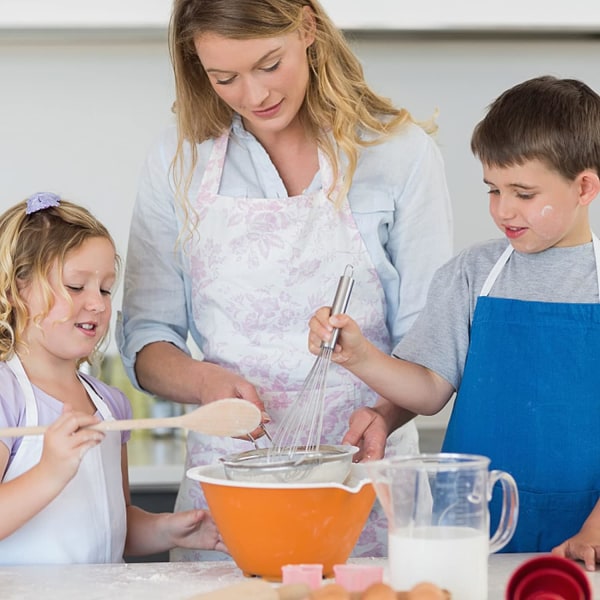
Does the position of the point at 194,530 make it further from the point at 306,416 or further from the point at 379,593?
the point at 379,593

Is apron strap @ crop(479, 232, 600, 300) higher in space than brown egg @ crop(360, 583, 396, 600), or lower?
higher

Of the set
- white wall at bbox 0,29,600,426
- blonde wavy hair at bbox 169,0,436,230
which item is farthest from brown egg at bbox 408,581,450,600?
white wall at bbox 0,29,600,426

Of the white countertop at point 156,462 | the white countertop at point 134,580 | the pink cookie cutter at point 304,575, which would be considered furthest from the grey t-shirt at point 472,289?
the white countertop at point 156,462

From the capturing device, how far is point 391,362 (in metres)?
1.48

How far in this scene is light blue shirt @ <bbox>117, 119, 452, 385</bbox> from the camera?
1669 millimetres

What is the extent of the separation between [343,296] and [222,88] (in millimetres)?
406

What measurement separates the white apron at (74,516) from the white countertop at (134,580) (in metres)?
0.11

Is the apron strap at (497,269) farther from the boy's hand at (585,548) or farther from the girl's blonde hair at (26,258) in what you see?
the girl's blonde hair at (26,258)

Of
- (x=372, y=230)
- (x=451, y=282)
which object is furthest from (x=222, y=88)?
(x=451, y=282)

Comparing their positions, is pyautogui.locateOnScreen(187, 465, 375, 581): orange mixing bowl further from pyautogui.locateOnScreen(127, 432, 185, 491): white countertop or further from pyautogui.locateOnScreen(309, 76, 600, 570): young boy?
pyautogui.locateOnScreen(127, 432, 185, 491): white countertop

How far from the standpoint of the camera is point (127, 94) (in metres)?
2.81

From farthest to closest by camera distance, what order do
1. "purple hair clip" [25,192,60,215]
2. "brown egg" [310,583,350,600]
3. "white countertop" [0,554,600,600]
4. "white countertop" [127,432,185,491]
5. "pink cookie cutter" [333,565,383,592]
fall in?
"white countertop" [127,432,185,491]
"purple hair clip" [25,192,60,215]
"white countertop" [0,554,600,600]
"pink cookie cutter" [333,565,383,592]
"brown egg" [310,583,350,600]

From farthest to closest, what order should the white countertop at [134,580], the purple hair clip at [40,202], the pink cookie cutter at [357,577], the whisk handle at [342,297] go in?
1. the purple hair clip at [40,202]
2. the whisk handle at [342,297]
3. the white countertop at [134,580]
4. the pink cookie cutter at [357,577]

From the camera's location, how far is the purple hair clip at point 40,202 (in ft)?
5.17
